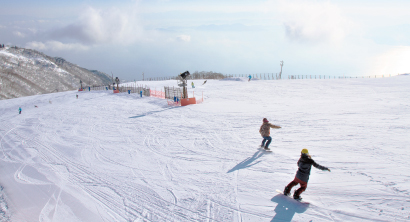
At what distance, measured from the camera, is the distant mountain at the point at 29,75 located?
125312mm

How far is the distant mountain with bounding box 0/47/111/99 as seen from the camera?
12531cm

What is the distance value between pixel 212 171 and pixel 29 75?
169838mm

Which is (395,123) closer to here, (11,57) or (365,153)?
(365,153)

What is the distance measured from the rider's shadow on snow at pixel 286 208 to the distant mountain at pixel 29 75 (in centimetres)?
14641

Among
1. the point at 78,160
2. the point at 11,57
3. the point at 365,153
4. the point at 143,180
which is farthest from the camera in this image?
the point at 11,57

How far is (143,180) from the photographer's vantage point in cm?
787

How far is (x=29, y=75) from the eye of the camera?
140250 mm

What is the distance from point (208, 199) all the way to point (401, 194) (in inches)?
186

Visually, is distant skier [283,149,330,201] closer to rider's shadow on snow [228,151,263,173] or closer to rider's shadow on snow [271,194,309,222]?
rider's shadow on snow [271,194,309,222]

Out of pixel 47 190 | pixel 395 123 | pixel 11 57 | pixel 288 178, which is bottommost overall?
pixel 47 190

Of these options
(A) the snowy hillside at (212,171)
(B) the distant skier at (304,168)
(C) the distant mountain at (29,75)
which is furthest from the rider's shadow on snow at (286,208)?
(C) the distant mountain at (29,75)

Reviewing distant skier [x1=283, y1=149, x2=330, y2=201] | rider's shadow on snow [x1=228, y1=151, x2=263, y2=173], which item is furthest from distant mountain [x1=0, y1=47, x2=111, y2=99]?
distant skier [x1=283, y1=149, x2=330, y2=201]

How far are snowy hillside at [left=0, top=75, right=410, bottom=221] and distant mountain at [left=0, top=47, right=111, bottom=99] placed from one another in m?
137

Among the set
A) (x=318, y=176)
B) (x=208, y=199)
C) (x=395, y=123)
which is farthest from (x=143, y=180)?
(x=395, y=123)
